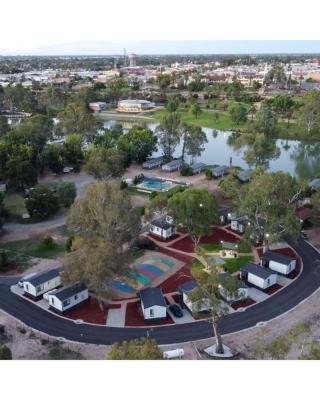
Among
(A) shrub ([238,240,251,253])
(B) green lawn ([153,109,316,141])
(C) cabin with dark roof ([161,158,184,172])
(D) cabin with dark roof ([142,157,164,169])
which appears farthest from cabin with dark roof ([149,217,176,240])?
(B) green lawn ([153,109,316,141])

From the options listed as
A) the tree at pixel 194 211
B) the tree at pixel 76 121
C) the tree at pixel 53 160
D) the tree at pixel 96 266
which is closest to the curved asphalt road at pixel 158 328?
the tree at pixel 96 266

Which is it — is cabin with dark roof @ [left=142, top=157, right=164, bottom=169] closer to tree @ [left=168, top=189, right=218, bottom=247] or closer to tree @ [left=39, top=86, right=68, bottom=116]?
tree @ [left=168, top=189, right=218, bottom=247]

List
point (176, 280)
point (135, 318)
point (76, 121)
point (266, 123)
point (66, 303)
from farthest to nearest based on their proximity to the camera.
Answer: point (266, 123) → point (76, 121) → point (176, 280) → point (66, 303) → point (135, 318)

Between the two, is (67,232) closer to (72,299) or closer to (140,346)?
(72,299)

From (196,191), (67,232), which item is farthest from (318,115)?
(67,232)

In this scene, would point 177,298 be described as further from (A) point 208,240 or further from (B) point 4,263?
(B) point 4,263

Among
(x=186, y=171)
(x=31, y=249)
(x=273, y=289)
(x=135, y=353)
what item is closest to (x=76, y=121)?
(x=186, y=171)

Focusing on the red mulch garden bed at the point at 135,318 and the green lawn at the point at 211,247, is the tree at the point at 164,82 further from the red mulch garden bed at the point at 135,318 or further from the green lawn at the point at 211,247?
the red mulch garden bed at the point at 135,318
